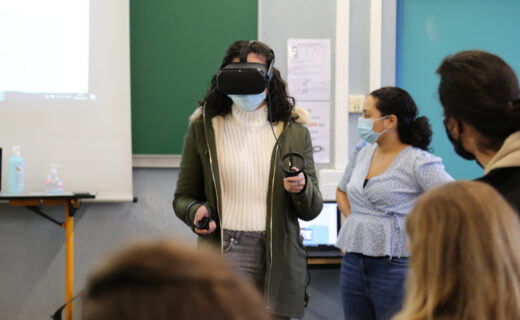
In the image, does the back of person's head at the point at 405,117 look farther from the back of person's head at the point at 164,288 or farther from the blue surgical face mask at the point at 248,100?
the back of person's head at the point at 164,288

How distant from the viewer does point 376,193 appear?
2.22 metres

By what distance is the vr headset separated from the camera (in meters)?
1.78

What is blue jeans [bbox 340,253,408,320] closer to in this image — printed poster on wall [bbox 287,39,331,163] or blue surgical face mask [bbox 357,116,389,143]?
blue surgical face mask [bbox 357,116,389,143]

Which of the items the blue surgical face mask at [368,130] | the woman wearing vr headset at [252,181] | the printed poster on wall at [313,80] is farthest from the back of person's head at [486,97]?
the printed poster on wall at [313,80]

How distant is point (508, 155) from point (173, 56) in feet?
8.25

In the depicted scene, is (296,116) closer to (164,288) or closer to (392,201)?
(392,201)

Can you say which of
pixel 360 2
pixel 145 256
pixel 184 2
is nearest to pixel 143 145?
pixel 184 2

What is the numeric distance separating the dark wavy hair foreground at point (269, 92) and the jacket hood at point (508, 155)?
80 centimetres

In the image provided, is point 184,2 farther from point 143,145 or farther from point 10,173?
point 10,173


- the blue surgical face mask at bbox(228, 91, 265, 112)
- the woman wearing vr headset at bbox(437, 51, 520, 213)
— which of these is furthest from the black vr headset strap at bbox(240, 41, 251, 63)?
the woman wearing vr headset at bbox(437, 51, 520, 213)

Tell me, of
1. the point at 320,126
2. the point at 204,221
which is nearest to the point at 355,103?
the point at 320,126

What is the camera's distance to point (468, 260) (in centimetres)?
89

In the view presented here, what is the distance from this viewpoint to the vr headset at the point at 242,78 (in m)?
1.78

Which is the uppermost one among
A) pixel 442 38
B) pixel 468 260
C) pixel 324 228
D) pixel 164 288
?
pixel 442 38
